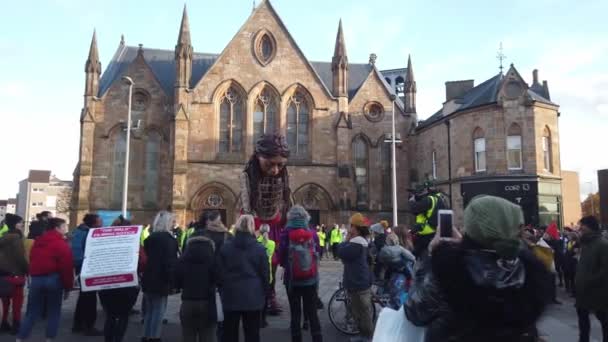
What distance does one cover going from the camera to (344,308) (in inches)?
355

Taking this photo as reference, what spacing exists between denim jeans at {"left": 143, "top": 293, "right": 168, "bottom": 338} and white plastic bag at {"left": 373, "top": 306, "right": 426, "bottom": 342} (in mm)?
5288

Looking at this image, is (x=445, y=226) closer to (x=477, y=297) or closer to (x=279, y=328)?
(x=477, y=297)

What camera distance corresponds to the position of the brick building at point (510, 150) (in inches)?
987

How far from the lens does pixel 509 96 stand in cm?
2577

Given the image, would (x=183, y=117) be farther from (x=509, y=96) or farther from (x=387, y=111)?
(x=509, y=96)

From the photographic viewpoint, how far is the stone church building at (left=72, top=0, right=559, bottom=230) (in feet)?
92.8

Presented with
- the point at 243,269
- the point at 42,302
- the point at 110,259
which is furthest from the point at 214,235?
the point at 42,302

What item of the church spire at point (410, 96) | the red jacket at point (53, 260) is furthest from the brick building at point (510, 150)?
the red jacket at point (53, 260)

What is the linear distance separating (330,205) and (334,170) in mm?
2203

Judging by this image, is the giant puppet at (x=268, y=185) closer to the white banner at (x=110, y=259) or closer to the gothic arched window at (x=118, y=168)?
the white banner at (x=110, y=259)

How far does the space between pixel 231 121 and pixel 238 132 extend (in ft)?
2.62

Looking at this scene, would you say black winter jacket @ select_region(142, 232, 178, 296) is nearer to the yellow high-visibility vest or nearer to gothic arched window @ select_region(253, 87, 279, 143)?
the yellow high-visibility vest

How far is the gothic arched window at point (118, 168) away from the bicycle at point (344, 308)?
2319 cm

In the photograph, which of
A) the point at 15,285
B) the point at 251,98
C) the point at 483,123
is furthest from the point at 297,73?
the point at 15,285
